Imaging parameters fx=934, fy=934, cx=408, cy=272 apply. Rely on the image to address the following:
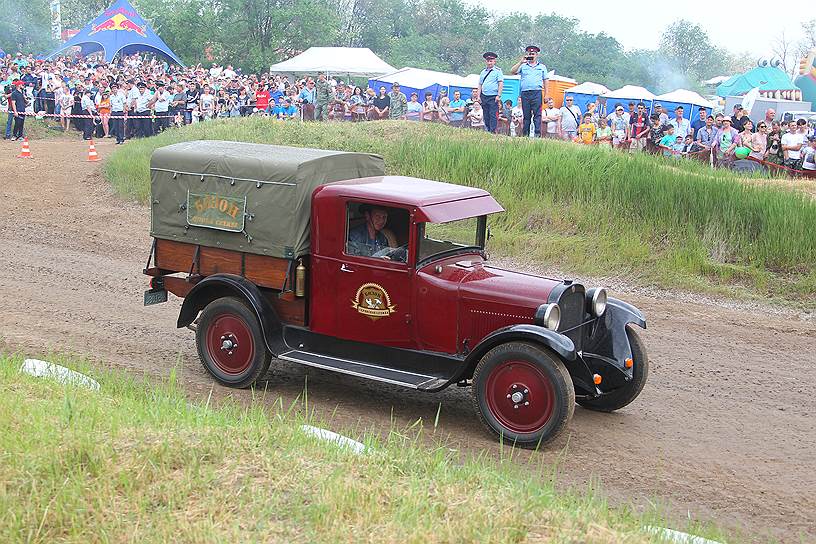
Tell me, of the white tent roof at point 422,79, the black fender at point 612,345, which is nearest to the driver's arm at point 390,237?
the black fender at point 612,345

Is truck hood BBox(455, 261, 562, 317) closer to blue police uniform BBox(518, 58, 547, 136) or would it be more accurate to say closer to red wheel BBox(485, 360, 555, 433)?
red wheel BBox(485, 360, 555, 433)

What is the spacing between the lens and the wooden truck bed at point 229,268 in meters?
8.44

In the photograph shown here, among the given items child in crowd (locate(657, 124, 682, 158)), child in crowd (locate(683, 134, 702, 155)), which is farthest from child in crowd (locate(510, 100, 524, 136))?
child in crowd (locate(683, 134, 702, 155))

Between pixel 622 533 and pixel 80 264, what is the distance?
33.8ft

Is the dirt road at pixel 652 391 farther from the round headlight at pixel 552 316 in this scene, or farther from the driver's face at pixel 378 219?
the driver's face at pixel 378 219

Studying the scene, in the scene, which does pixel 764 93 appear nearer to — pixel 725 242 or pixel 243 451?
pixel 725 242

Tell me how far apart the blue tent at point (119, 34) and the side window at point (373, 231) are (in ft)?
115

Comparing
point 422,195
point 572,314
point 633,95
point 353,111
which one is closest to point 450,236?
point 422,195

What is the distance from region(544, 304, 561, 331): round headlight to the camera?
7223 millimetres

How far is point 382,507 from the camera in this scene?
16.1ft

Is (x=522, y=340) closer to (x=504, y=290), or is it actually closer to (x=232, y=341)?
(x=504, y=290)

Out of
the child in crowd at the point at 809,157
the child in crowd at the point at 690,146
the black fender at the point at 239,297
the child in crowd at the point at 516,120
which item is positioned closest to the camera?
the black fender at the point at 239,297

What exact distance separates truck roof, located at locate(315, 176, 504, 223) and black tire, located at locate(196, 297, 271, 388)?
4.41 ft

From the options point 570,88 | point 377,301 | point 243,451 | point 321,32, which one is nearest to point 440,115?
point 570,88
